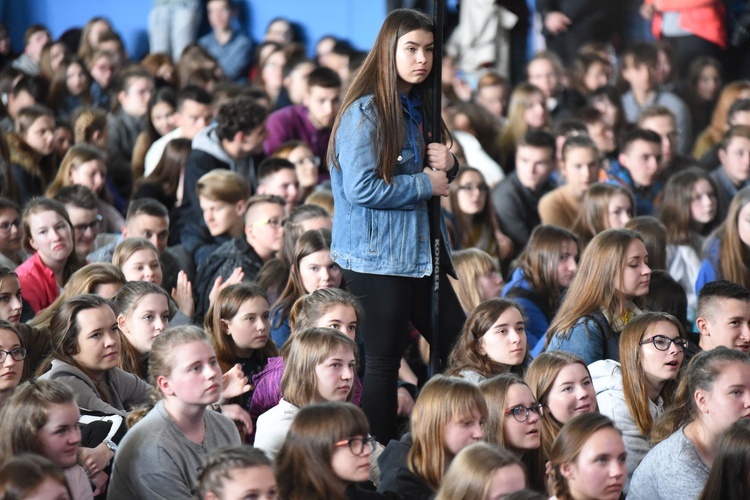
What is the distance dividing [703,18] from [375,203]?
718 centimetres

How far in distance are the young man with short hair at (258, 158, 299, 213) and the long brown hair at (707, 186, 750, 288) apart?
2.42 m

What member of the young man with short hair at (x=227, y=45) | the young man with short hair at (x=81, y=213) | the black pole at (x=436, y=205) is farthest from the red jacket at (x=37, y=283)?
the young man with short hair at (x=227, y=45)

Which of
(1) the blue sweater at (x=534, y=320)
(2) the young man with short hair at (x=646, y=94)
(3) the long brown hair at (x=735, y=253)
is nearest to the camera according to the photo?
(1) the blue sweater at (x=534, y=320)

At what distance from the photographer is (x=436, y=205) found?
4.44 meters

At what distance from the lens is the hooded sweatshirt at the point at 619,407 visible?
14.9ft

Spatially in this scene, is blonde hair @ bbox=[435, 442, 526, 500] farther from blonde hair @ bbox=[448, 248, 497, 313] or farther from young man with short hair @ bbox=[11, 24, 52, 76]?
young man with short hair @ bbox=[11, 24, 52, 76]

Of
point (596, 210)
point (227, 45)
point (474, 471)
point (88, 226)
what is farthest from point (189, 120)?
point (474, 471)

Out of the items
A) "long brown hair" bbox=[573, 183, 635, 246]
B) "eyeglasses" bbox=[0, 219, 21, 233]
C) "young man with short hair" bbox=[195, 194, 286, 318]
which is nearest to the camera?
"eyeglasses" bbox=[0, 219, 21, 233]

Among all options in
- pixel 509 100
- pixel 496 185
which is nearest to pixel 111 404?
pixel 496 185

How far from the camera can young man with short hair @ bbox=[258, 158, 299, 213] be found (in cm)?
705

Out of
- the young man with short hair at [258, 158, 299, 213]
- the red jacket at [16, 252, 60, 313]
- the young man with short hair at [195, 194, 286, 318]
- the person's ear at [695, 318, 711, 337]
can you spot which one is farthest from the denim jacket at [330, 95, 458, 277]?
the young man with short hair at [258, 158, 299, 213]

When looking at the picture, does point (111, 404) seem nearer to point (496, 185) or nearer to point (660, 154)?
point (496, 185)

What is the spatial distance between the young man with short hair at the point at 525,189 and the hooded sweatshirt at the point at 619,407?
2867 millimetres

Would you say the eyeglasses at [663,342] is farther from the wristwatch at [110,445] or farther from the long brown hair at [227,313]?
the wristwatch at [110,445]
